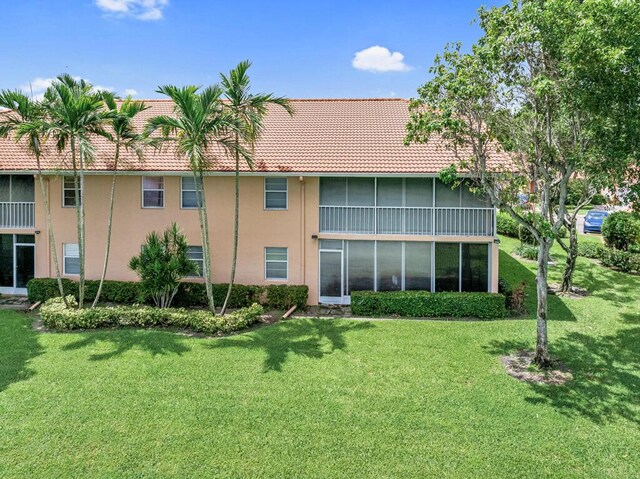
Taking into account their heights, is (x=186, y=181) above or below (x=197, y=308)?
above

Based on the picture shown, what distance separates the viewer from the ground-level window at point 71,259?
19.0 meters

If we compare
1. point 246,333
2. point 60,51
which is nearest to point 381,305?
A: point 246,333

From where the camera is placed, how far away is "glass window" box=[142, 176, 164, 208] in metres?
18.5

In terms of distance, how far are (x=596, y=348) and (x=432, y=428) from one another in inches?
296

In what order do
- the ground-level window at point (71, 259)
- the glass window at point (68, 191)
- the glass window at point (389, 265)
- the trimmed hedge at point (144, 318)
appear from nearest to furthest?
the trimmed hedge at point (144, 318), the glass window at point (389, 265), the glass window at point (68, 191), the ground-level window at point (71, 259)

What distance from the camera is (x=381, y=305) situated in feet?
54.2

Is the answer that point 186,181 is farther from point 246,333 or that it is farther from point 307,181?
point 246,333

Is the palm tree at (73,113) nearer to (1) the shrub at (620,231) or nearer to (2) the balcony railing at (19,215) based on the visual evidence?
(2) the balcony railing at (19,215)

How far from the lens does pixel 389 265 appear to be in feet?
58.7

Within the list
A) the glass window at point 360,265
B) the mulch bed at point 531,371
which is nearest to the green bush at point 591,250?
the glass window at point 360,265

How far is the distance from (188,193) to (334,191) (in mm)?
6343

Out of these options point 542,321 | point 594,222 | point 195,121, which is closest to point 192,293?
point 195,121

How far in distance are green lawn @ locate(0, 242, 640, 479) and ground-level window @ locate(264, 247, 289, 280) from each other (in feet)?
12.7

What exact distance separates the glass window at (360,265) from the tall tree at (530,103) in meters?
6.15
